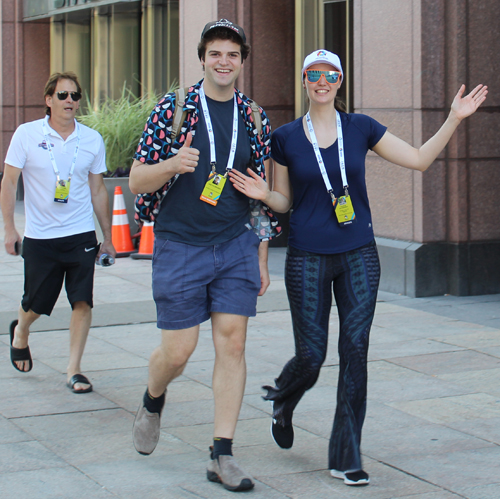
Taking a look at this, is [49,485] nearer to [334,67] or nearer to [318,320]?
[318,320]

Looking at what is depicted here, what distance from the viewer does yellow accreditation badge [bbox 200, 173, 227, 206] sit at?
419cm

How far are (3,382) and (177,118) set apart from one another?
8.42ft

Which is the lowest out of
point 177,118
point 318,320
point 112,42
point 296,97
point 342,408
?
point 342,408

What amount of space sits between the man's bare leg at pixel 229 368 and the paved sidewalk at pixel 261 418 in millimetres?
322

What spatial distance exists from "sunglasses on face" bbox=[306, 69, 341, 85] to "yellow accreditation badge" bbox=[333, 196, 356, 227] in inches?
21.3

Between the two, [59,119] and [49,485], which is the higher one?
[59,119]

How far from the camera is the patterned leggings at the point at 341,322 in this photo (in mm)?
4215

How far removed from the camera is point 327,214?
4316mm

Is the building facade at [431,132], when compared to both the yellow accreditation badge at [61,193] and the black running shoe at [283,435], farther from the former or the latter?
the black running shoe at [283,435]

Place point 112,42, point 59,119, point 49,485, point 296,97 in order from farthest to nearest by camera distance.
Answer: point 112,42
point 296,97
point 59,119
point 49,485

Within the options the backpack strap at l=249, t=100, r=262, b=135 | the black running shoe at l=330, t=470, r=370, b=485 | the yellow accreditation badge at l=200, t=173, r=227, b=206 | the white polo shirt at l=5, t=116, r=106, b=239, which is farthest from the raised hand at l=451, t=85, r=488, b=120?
the white polo shirt at l=5, t=116, r=106, b=239

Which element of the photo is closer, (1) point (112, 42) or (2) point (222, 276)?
(2) point (222, 276)

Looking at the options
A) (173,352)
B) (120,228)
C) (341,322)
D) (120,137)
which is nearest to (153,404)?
(173,352)

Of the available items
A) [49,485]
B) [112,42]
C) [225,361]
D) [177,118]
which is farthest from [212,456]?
[112,42]
